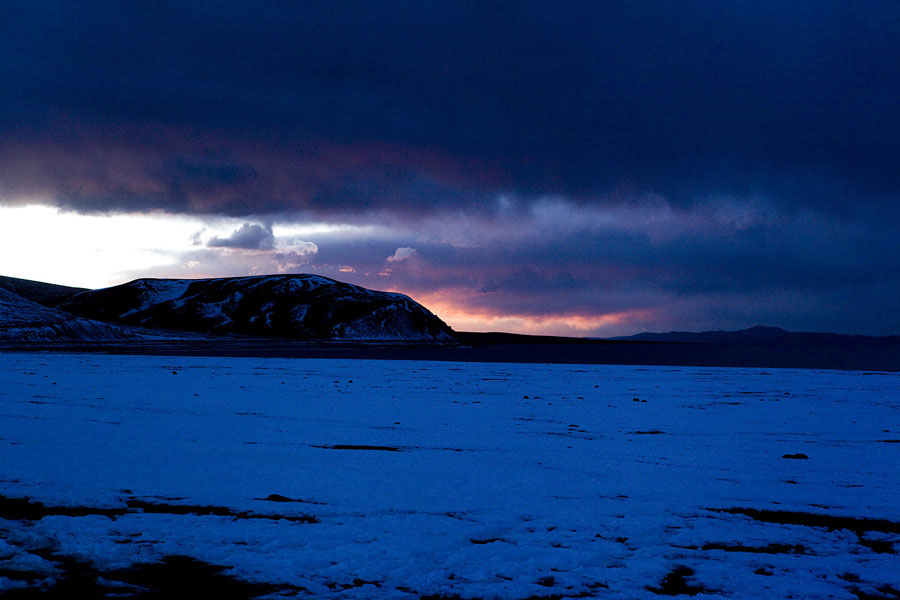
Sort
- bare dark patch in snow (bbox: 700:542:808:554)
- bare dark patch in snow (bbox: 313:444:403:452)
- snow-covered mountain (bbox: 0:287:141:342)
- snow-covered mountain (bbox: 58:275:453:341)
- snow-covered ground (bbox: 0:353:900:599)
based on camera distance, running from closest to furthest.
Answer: snow-covered ground (bbox: 0:353:900:599) → bare dark patch in snow (bbox: 700:542:808:554) → bare dark patch in snow (bbox: 313:444:403:452) → snow-covered mountain (bbox: 0:287:141:342) → snow-covered mountain (bbox: 58:275:453:341)

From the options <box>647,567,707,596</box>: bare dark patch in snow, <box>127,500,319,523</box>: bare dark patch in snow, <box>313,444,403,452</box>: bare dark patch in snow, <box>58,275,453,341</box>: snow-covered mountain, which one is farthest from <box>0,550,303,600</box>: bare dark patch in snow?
<box>58,275,453,341</box>: snow-covered mountain

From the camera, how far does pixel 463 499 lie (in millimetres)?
7348

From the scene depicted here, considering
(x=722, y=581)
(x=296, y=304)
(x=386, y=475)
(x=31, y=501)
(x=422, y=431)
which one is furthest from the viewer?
(x=296, y=304)

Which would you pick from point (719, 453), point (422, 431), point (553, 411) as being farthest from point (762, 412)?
point (422, 431)

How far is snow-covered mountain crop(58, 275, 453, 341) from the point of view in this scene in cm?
17500

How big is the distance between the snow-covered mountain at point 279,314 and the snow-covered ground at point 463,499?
6251 inches

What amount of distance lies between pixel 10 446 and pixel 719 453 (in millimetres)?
11627

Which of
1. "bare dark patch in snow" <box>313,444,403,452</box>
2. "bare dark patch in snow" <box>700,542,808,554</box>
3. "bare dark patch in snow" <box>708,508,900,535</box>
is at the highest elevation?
"bare dark patch in snow" <box>708,508,900,535</box>

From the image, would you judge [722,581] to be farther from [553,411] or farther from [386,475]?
[553,411]

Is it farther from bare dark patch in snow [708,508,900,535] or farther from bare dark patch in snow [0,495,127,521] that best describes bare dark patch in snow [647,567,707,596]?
bare dark patch in snow [0,495,127,521]

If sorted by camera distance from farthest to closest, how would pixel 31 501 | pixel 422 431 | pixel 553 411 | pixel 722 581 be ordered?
pixel 553 411, pixel 422 431, pixel 31 501, pixel 722 581

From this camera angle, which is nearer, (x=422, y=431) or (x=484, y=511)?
(x=484, y=511)

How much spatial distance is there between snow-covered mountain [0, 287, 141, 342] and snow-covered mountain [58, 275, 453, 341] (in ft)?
168

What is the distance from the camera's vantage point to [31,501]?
683 centimetres
